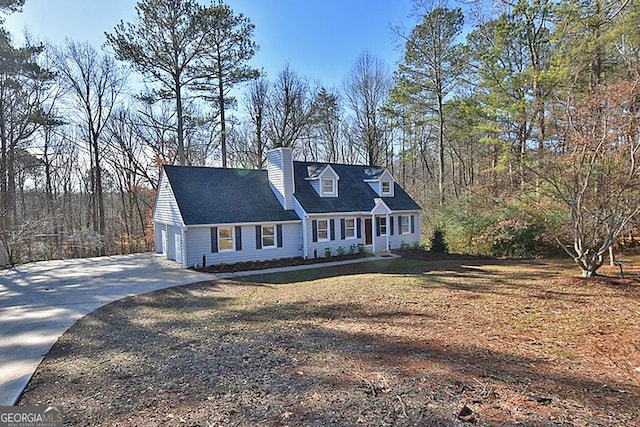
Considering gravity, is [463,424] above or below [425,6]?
below

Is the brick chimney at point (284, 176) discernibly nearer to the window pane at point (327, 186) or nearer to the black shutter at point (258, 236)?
the window pane at point (327, 186)

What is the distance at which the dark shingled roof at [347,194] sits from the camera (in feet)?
57.6

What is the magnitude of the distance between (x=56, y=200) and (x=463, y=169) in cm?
3179

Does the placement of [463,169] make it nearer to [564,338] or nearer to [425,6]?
[425,6]

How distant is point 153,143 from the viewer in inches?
974

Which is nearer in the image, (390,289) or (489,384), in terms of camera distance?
(489,384)

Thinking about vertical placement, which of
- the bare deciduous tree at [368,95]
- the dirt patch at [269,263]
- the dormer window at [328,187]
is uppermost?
the bare deciduous tree at [368,95]

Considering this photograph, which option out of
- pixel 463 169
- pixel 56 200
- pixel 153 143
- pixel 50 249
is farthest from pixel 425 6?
pixel 56 200

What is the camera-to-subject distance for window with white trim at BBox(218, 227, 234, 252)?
49.1 ft

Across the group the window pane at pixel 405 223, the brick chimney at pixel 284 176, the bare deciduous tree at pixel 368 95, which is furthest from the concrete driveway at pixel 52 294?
the bare deciduous tree at pixel 368 95

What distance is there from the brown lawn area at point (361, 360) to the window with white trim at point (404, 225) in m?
11.0

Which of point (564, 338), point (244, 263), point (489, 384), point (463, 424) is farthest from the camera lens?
point (244, 263)

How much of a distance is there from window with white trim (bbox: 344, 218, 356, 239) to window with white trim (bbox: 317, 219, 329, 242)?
1.15m

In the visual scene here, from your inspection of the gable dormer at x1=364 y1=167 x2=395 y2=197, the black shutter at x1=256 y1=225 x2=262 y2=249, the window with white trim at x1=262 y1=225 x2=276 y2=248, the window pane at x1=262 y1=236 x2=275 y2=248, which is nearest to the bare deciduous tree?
the gable dormer at x1=364 y1=167 x2=395 y2=197
